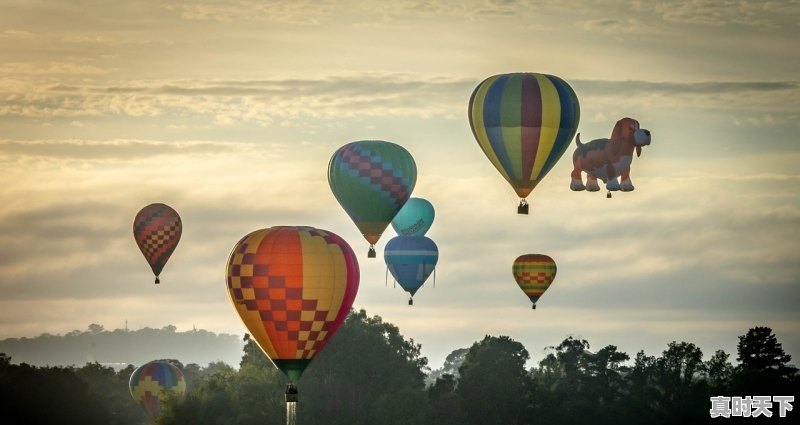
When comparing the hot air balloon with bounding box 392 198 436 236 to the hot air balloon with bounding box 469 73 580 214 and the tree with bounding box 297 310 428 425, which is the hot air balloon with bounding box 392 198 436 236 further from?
the hot air balloon with bounding box 469 73 580 214

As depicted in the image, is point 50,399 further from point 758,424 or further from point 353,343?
point 758,424

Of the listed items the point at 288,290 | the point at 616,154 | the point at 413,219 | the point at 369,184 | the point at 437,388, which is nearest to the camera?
A: the point at 288,290

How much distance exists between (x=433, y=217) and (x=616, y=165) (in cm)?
2991

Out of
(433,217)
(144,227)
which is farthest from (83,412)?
(433,217)

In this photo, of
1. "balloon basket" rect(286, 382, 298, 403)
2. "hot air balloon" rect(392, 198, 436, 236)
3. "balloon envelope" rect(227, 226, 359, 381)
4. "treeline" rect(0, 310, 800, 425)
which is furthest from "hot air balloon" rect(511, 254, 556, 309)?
"balloon basket" rect(286, 382, 298, 403)

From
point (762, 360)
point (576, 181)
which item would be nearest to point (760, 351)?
point (762, 360)

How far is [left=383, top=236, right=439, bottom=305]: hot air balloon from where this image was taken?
93250 mm

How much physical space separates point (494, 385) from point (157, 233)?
28.9m

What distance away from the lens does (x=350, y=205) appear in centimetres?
8256

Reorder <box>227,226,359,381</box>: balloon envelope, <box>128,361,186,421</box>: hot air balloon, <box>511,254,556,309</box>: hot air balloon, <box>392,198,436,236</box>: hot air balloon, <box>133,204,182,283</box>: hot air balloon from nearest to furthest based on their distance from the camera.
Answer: <box>227,226,359,381</box>: balloon envelope
<box>392,198,436,236</box>: hot air balloon
<box>133,204,182,283</box>: hot air balloon
<box>511,254,556,309</box>: hot air balloon
<box>128,361,186,421</box>: hot air balloon

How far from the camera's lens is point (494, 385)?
114375 millimetres

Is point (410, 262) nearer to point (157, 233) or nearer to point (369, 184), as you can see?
point (369, 184)

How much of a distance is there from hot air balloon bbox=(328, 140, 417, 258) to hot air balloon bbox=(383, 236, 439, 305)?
9.72 meters

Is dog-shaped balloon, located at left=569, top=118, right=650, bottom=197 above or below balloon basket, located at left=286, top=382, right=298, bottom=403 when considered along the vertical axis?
above
